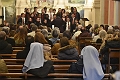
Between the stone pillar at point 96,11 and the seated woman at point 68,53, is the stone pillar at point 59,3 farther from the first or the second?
the seated woman at point 68,53

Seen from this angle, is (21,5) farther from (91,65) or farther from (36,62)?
(91,65)

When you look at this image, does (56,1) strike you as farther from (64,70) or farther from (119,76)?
(119,76)

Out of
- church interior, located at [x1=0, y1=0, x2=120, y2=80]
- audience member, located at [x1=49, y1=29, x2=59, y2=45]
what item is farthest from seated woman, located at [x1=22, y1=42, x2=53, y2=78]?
audience member, located at [x1=49, y1=29, x2=59, y2=45]

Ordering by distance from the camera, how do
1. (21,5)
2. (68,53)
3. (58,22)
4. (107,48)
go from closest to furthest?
(68,53) < (107,48) < (58,22) < (21,5)

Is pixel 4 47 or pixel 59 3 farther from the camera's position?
pixel 59 3

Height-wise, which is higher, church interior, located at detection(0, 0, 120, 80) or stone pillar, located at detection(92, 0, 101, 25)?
stone pillar, located at detection(92, 0, 101, 25)

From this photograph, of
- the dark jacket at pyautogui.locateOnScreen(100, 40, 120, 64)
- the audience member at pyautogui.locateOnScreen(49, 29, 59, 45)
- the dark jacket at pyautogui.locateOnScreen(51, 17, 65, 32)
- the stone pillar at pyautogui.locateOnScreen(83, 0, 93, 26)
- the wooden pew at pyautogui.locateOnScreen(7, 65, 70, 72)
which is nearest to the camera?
the wooden pew at pyautogui.locateOnScreen(7, 65, 70, 72)

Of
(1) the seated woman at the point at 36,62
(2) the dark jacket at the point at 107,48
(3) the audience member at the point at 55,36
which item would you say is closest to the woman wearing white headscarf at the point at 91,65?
(1) the seated woman at the point at 36,62

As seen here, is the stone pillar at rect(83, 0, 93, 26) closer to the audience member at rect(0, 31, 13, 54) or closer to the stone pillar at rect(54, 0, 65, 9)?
the stone pillar at rect(54, 0, 65, 9)

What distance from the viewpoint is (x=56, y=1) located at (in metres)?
23.6

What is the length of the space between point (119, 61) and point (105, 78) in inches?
81.4

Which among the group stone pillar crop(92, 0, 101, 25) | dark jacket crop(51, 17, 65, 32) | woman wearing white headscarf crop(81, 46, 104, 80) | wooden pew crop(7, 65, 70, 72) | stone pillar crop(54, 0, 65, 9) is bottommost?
wooden pew crop(7, 65, 70, 72)

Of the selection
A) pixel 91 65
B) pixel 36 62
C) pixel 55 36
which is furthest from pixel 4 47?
pixel 91 65

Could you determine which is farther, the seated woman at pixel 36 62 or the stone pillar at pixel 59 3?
the stone pillar at pixel 59 3
